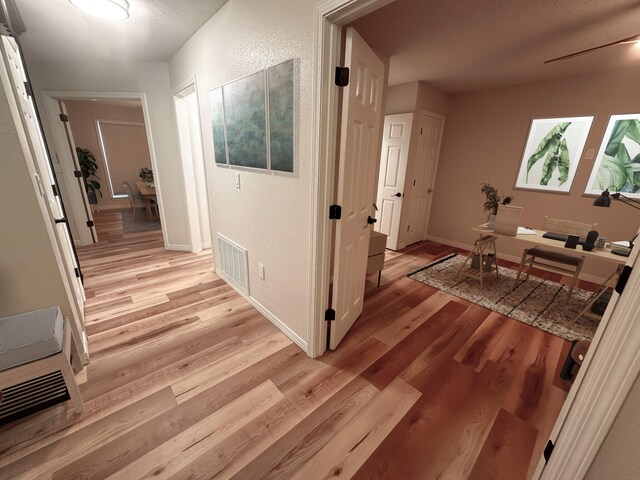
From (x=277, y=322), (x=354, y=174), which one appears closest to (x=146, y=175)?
(x=277, y=322)

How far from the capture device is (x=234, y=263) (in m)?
2.71

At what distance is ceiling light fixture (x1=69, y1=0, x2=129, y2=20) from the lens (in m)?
1.75

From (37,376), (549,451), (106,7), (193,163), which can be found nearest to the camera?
(549,451)

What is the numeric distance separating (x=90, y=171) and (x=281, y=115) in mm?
6854

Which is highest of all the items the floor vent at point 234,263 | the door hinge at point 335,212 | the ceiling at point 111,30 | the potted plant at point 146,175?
the ceiling at point 111,30

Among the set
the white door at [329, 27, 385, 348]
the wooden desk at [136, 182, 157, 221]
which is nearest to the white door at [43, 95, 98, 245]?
the wooden desk at [136, 182, 157, 221]

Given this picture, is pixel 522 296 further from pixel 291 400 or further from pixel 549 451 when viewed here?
pixel 291 400

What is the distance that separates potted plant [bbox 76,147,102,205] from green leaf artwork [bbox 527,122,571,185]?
28.1ft

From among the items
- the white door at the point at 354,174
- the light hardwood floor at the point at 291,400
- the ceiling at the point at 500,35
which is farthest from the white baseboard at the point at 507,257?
the white door at the point at 354,174

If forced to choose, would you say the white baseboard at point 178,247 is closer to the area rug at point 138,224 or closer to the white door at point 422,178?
the area rug at point 138,224

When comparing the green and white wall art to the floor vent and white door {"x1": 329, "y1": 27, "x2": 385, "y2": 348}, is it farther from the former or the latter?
the floor vent

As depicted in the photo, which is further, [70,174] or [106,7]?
[70,174]

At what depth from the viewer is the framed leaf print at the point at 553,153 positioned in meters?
3.24

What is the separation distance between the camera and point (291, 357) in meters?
1.89
